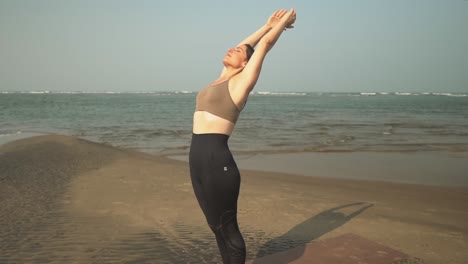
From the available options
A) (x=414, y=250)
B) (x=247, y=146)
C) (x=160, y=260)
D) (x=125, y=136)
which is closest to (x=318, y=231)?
(x=414, y=250)

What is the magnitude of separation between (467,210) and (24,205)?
7076 millimetres

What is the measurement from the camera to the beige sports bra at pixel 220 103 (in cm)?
215

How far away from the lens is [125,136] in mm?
15789

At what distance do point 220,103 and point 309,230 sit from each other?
3.04m

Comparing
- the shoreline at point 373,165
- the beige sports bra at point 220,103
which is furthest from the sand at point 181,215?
the beige sports bra at point 220,103

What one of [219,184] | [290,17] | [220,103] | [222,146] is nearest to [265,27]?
[290,17]

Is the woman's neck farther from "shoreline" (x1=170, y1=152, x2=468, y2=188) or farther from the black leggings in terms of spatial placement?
"shoreline" (x1=170, y1=152, x2=468, y2=188)

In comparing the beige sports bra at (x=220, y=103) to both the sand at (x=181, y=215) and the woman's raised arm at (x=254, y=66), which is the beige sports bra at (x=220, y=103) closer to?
the woman's raised arm at (x=254, y=66)

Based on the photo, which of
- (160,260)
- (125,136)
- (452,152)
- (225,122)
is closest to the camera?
(225,122)

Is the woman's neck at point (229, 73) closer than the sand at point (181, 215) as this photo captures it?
Yes

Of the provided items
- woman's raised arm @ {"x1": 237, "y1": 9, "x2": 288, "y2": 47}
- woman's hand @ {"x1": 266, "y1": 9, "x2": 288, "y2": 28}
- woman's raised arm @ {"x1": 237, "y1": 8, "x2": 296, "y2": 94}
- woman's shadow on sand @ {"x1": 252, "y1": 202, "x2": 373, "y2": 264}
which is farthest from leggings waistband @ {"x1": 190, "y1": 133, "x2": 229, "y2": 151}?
woman's shadow on sand @ {"x1": 252, "y1": 202, "x2": 373, "y2": 264}

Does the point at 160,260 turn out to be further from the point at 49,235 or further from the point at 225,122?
the point at 225,122

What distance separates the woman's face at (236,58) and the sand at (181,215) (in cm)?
223

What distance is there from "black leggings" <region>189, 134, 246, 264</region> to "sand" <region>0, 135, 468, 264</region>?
147 centimetres
